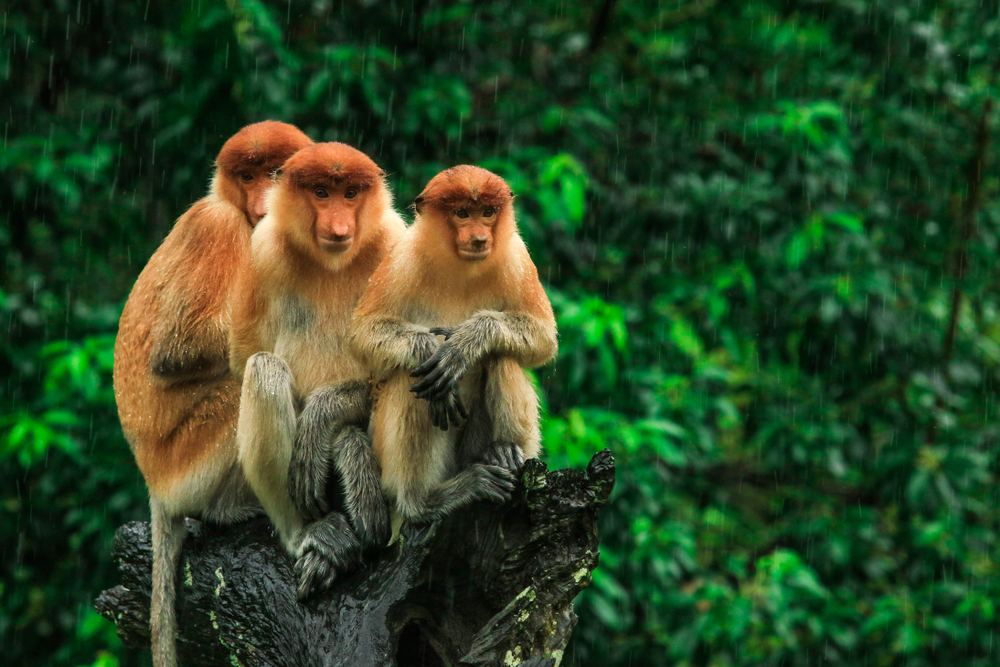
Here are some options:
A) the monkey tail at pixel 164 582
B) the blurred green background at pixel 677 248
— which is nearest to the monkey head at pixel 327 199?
the monkey tail at pixel 164 582

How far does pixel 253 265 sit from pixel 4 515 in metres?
→ 3.11

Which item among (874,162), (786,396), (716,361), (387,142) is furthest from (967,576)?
(387,142)

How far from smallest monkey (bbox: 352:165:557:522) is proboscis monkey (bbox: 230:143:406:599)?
14 cm

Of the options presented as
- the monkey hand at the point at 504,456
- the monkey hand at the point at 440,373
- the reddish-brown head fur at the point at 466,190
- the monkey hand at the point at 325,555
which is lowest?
the monkey hand at the point at 325,555

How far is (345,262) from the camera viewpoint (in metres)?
3.22

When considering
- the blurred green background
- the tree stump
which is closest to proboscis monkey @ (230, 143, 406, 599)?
the tree stump

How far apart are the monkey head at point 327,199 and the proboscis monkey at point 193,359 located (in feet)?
1.39

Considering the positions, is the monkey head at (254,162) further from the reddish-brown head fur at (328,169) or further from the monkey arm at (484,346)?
the monkey arm at (484,346)

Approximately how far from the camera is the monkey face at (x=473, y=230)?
284 cm

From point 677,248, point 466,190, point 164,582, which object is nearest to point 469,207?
point 466,190

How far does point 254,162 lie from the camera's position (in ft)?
11.7

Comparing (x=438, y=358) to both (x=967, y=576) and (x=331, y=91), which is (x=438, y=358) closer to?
(x=331, y=91)

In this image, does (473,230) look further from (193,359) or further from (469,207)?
(193,359)

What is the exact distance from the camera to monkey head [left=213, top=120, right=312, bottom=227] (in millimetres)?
3549
